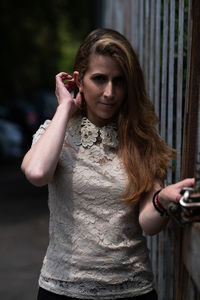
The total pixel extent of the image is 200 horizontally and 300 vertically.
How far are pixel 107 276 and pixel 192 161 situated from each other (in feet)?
2.06

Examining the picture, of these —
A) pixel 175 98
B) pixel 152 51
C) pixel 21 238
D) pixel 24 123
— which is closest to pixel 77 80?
pixel 175 98

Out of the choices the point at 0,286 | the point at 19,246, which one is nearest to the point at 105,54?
the point at 0,286

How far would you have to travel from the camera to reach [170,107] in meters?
3.32

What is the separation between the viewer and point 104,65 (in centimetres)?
281

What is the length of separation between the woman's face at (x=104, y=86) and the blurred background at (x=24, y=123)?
11.5 feet

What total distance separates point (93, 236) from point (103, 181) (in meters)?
0.24

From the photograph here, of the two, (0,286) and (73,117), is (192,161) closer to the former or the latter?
(73,117)

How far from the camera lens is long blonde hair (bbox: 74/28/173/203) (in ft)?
9.05

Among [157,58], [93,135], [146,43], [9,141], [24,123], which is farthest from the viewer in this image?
[24,123]

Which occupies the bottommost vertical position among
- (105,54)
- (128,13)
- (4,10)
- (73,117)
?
(73,117)

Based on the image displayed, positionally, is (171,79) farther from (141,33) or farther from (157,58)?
(141,33)

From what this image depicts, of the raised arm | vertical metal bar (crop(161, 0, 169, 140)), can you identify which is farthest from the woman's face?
vertical metal bar (crop(161, 0, 169, 140))

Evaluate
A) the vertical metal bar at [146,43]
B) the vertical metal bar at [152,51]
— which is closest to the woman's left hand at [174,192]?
the vertical metal bar at [152,51]

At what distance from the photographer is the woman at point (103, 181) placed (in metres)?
2.73
